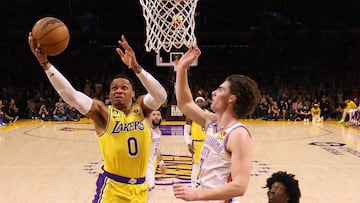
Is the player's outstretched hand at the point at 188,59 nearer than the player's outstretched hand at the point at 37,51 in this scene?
Yes

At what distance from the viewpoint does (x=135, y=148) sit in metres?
3.76

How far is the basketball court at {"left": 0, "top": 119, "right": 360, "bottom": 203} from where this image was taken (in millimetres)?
6715

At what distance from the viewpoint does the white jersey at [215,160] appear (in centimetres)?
265

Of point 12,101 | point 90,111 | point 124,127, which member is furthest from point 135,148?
point 12,101

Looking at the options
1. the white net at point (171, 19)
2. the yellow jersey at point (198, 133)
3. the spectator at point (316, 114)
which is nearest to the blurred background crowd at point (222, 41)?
the spectator at point (316, 114)

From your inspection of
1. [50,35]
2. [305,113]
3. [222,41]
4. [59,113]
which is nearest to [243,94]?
[50,35]

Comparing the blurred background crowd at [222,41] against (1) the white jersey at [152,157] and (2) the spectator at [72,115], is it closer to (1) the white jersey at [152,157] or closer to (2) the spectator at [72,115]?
(2) the spectator at [72,115]

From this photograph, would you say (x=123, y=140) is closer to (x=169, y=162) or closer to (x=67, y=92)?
(x=67, y=92)

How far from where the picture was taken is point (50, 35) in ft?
11.8

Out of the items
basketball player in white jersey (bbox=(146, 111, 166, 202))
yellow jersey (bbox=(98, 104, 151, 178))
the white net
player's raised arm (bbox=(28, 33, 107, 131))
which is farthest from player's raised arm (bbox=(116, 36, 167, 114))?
the white net

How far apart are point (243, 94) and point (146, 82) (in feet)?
4.03

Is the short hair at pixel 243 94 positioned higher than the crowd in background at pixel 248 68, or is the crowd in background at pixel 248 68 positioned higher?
the short hair at pixel 243 94

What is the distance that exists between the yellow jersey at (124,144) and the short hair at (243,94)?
4.35 feet

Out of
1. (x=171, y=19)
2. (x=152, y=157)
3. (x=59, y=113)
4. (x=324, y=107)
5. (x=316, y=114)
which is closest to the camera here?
(x=152, y=157)
